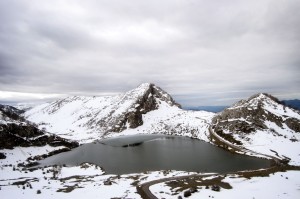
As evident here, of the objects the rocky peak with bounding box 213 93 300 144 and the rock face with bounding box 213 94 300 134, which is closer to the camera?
the rocky peak with bounding box 213 93 300 144

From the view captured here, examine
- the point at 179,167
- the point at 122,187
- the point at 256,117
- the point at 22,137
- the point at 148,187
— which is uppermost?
the point at 256,117

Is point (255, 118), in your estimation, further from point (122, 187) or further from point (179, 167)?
point (122, 187)

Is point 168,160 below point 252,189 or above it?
below

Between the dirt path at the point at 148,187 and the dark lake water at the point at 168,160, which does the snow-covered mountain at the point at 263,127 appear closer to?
the dark lake water at the point at 168,160

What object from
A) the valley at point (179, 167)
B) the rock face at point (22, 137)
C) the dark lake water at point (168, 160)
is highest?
the rock face at point (22, 137)

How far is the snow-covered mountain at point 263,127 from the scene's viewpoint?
126m

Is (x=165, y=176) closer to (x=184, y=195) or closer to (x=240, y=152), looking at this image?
(x=184, y=195)

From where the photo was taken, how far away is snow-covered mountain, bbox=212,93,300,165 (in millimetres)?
126062

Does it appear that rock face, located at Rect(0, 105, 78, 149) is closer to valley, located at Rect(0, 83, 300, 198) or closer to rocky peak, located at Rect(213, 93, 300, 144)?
valley, located at Rect(0, 83, 300, 198)

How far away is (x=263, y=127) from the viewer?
158 m

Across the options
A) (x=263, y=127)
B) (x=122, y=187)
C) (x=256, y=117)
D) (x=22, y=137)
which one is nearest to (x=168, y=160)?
(x=122, y=187)

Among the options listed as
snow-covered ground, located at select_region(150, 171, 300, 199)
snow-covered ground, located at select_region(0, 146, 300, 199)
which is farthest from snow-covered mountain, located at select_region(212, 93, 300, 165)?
snow-covered ground, located at select_region(0, 146, 300, 199)

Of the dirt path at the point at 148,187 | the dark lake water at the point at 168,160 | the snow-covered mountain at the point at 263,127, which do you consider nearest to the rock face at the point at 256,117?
the snow-covered mountain at the point at 263,127

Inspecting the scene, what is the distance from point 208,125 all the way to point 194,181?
5132 inches
